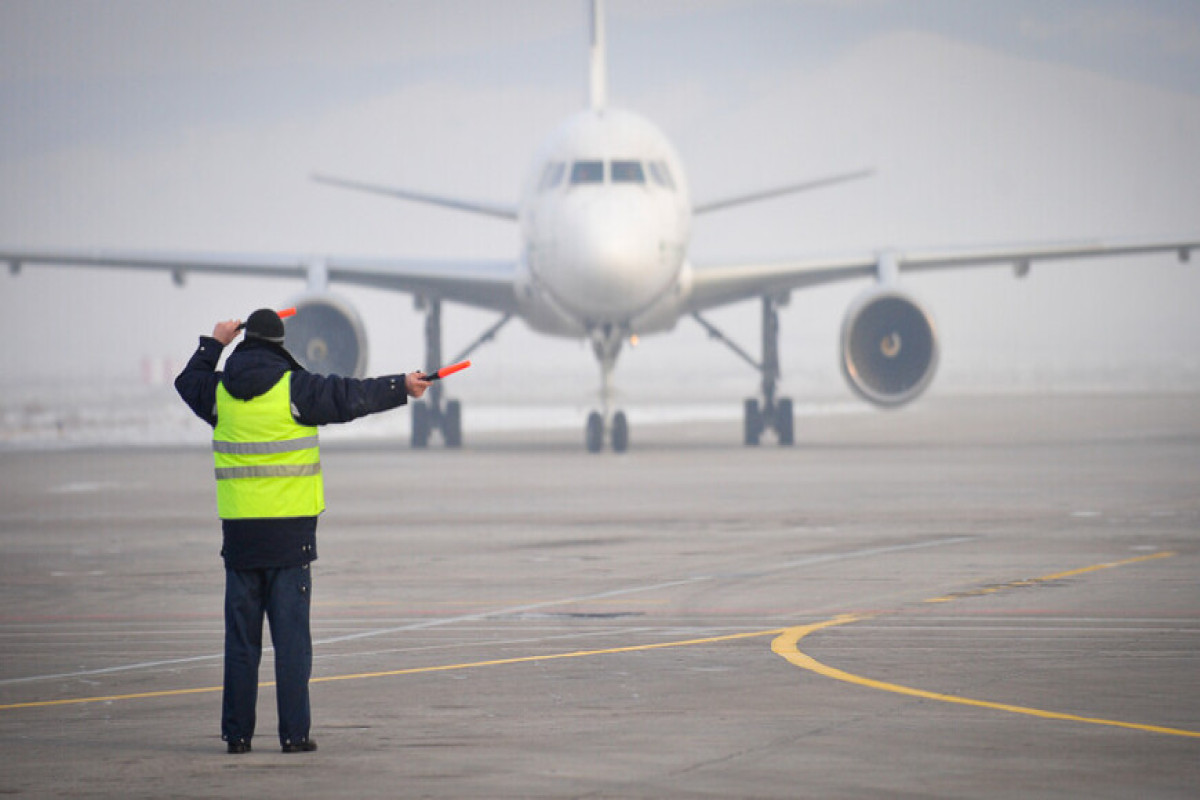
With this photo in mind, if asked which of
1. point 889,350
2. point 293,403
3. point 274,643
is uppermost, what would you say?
point 889,350

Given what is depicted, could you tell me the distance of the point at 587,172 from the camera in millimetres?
29453

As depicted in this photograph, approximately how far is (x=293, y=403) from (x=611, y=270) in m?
20.4

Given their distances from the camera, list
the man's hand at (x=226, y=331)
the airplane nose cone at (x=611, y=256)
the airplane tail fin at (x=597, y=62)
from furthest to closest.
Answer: the airplane tail fin at (x=597, y=62) < the airplane nose cone at (x=611, y=256) < the man's hand at (x=226, y=331)

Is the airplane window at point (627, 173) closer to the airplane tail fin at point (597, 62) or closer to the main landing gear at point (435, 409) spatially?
the airplane tail fin at point (597, 62)

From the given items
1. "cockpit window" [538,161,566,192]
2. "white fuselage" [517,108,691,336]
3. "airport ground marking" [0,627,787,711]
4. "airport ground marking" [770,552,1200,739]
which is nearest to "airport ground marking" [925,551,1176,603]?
"airport ground marking" [770,552,1200,739]

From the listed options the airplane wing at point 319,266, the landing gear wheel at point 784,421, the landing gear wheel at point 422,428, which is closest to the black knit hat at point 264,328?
the airplane wing at point 319,266

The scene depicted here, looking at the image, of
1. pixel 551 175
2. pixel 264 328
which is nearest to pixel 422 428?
pixel 551 175

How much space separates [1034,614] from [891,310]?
19.5m

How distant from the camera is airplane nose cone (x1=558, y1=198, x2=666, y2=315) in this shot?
94.0ft

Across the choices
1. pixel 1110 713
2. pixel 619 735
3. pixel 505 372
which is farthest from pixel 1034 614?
pixel 505 372

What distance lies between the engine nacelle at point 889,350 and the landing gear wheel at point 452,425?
273 inches

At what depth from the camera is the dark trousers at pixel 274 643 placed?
7.89 metres

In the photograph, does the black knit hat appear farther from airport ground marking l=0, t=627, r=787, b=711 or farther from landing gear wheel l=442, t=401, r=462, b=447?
landing gear wheel l=442, t=401, r=462, b=447

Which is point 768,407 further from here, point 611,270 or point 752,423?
point 611,270
